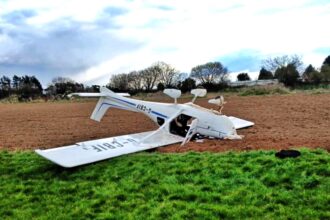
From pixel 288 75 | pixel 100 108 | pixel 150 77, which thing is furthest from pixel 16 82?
pixel 100 108

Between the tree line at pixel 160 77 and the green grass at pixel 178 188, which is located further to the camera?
the tree line at pixel 160 77

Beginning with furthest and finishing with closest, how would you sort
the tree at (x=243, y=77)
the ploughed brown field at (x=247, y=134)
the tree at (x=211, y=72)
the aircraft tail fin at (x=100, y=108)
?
the tree at (x=243, y=77), the tree at (x=211, y=72), the aircraft tail fin at (x=100, y=108), the ploughed brown field at (x=247, y=134)

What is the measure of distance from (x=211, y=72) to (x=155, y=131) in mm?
83531

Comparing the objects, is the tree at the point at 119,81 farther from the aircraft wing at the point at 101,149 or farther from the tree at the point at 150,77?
the aircraft wing at the point at 101,149

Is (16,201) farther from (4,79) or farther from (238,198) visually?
(4,79)

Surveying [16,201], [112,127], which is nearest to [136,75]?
[112,127]

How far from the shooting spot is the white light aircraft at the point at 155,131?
11969 millimetres

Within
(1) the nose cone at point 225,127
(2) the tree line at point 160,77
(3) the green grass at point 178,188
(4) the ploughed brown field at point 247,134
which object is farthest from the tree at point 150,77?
(3) the green grass at point 178,188

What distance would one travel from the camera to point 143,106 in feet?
57.7

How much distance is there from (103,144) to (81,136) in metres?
6.53

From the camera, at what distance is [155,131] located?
15.4m

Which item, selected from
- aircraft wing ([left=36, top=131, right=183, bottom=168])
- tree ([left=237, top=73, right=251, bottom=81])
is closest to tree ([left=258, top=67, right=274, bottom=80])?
tree ([left=237, top=73, right=251, bottom=81])

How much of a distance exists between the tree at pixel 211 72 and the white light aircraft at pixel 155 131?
78086 millimetres

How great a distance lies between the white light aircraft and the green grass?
439 mm
